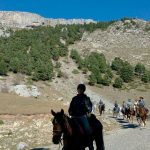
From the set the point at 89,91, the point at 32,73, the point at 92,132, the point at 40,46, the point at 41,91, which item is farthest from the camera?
the point at 40,46

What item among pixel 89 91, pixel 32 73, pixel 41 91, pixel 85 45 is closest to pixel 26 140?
pixel 41 91

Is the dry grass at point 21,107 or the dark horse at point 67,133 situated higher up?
the dark horse at point 67,133

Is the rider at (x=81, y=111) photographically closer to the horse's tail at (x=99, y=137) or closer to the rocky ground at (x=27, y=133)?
the horse's tail at (x=99, y=137)

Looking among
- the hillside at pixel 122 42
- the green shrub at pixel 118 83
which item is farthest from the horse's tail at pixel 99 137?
the hillside at pixel 122 42

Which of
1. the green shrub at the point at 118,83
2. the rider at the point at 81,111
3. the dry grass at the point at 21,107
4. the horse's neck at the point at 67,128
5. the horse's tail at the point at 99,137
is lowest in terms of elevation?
the dry grass at the point at 21,107

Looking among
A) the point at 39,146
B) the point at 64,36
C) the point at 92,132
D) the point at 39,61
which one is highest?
the point at 64,36

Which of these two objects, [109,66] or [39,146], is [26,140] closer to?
[39,146]

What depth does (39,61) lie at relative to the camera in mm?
104938

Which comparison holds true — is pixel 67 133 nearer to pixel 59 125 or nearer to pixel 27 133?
pixel 59 125

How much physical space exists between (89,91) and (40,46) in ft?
113

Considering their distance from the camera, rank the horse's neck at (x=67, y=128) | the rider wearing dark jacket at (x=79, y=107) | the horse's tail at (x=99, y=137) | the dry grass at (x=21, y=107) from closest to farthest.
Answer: the horse's neck at (x=67, y=128), the rider wearing dark jacket at (x=79, y=107), the horse's tail at (x=99, y=137), the dry grass at (x=21, y=107)

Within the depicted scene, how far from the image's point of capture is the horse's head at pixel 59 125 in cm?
1166

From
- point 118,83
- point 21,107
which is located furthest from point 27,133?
point 118,83

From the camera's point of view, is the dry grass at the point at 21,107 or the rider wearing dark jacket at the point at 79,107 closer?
the rider wearing dark jacket at the point at 79,107
